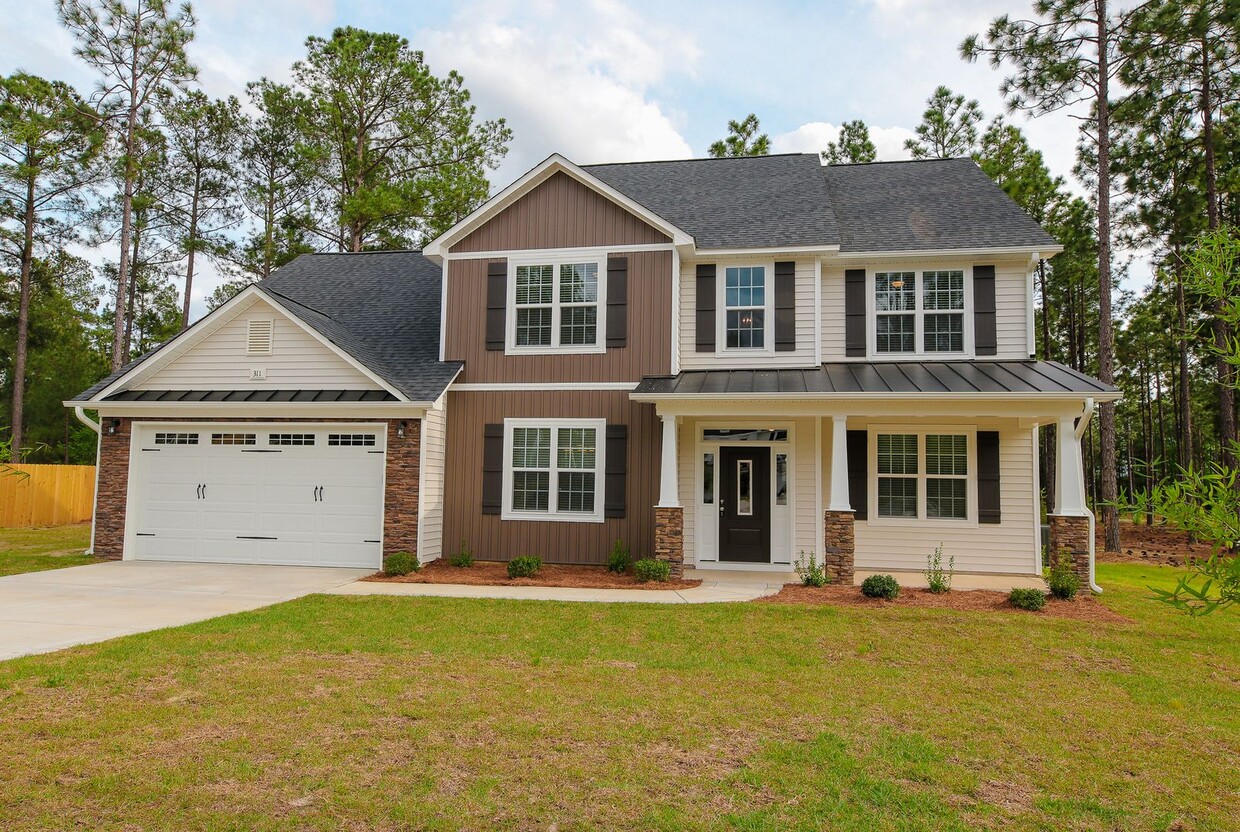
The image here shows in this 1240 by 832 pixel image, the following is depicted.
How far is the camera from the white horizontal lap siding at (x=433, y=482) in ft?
40.3

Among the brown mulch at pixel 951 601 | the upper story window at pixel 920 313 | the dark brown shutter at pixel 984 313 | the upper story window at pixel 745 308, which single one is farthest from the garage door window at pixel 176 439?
the dark brown shutter at pixel 984 313

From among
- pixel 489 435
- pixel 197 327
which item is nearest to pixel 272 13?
pixel 197 327

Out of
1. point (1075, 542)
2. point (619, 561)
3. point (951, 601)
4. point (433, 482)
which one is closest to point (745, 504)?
point (619, 561)

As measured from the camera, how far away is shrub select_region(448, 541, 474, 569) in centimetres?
1224

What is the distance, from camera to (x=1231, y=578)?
7.14ft

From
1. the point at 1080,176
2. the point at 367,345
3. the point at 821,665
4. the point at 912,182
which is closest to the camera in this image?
the point at 821,665

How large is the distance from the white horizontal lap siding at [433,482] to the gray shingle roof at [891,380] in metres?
3.56

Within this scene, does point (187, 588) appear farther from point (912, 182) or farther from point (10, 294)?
point (10, 294)

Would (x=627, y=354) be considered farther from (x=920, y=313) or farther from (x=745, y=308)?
(x=920, y=313)

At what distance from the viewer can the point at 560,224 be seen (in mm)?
13195

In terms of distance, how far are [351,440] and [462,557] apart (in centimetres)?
272

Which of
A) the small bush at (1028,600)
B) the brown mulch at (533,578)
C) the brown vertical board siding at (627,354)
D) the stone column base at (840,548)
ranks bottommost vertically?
the brown mulch at (533,578)

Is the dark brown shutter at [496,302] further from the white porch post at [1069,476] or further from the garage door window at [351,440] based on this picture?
the white porch post at [1069,476]

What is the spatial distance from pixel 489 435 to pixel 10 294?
75.6 ft
